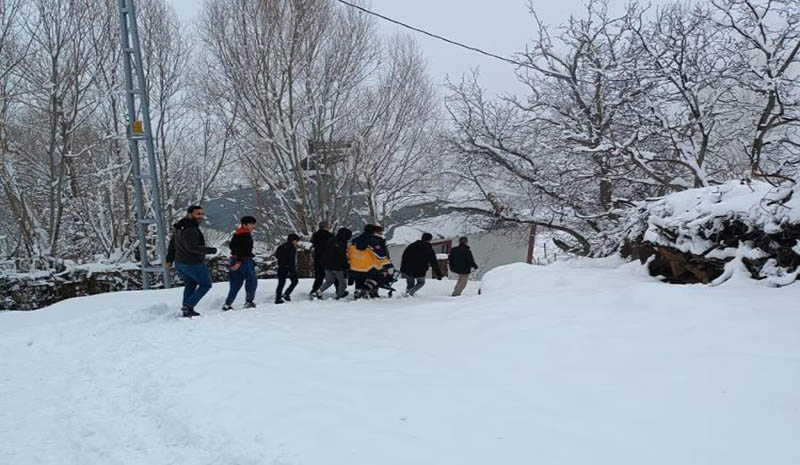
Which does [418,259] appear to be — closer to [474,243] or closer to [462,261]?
[462,261]

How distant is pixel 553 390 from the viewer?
12.5ft

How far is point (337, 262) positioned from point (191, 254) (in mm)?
3346

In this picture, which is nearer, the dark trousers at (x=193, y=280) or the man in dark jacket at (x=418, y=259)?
the dark trousers at (x=193, y=280)

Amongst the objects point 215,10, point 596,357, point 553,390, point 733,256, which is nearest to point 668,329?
point 596,357

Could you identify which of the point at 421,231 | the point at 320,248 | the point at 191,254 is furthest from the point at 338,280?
the point at 421,231

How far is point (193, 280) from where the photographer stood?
8.66 metres

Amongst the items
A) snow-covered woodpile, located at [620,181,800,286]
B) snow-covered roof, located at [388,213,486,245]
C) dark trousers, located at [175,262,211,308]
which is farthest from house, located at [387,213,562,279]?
dark trousers, located at [175,262,211,308]

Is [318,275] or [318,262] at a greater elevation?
[318,262]

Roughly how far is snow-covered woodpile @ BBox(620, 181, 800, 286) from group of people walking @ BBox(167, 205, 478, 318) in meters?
4.99

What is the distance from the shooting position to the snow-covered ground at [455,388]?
122 inches

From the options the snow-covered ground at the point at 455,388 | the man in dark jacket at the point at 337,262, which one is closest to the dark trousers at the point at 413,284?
the man in dark jacket at the point at 337,262

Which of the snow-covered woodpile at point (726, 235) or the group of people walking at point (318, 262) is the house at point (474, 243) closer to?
the group of people walking at point (318, 262)

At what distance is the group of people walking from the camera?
8562 mm

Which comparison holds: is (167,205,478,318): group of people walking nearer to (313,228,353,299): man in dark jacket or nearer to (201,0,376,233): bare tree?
(313,228,353,299): man in dark jacket
